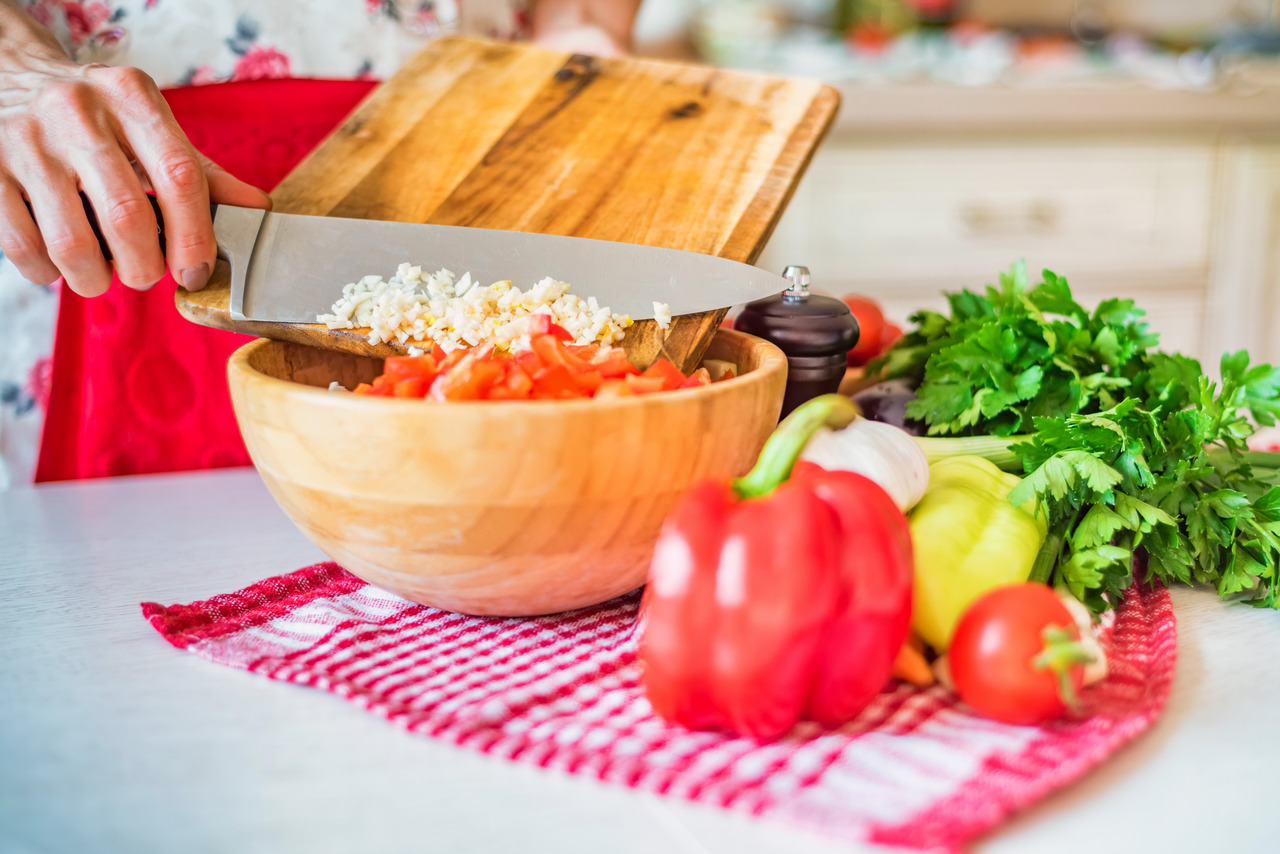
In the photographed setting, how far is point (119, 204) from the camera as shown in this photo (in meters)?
0.79

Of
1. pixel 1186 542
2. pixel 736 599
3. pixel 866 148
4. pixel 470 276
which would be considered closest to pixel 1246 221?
pixel 866 148

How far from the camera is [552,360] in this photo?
677 mm

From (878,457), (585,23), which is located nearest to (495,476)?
(878,457)

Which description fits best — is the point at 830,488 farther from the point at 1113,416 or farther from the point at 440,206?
the point at 440,206

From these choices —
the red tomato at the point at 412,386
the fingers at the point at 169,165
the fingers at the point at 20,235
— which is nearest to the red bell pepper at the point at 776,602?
the red tomato at the point at 412,386

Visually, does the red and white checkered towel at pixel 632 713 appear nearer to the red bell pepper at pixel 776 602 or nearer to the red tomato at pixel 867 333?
the red bell pepper at pixel 776 602

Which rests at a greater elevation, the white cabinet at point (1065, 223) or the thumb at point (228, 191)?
the thumb at point (228, 191)

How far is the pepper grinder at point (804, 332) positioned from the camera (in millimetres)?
914

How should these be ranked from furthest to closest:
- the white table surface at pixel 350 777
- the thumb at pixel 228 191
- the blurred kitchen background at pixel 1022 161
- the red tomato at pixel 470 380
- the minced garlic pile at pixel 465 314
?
the blurred kitchen background at pixel 1022 161, the thumb at pixel 228 191, the minced garlic pile at pixel 465 314, the red tomato at pixel 470 380, the white table surface at pixel 350 777

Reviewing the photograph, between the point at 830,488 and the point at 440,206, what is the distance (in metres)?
0.64

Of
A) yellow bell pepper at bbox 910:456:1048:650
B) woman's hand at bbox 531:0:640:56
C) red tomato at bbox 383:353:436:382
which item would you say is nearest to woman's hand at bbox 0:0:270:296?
red tomato at bbox 383:353:436:382

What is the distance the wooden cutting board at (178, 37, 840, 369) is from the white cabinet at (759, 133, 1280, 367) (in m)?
1.46

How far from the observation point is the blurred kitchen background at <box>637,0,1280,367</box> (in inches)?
105

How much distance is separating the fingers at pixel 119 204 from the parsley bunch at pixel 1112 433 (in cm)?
67
